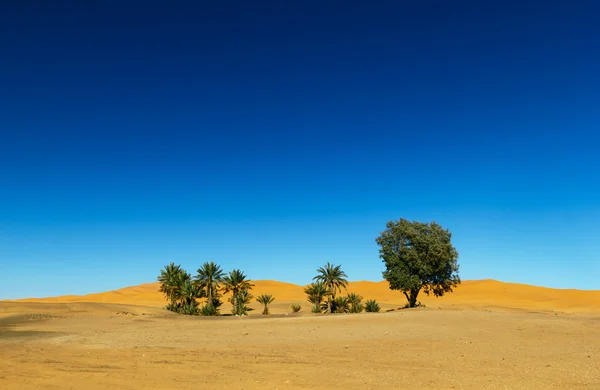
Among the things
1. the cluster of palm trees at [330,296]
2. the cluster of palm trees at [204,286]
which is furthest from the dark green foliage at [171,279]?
the cluster of palm trees at [330,296]

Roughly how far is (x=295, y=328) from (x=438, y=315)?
11278 millimetres

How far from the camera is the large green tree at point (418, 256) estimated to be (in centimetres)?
4775

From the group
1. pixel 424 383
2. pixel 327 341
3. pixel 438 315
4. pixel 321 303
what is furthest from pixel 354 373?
pixel 321 303

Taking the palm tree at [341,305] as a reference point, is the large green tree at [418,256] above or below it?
above

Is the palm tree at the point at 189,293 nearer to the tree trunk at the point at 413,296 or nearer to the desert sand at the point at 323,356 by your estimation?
the desert sand at the point at 323,356

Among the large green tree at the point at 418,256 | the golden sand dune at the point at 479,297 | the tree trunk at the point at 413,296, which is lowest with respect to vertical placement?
the golden sand dune at the point at 479,297

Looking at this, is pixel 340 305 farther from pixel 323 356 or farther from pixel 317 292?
pixel 323 356

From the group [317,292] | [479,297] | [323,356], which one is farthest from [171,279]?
[479,297]

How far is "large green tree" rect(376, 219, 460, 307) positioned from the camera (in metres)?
47.8

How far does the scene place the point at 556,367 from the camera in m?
13.9

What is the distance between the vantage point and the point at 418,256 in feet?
157

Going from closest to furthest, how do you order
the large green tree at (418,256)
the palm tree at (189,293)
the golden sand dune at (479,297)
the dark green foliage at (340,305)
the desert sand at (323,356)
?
1. the desert sand at (323,356)
2. the large green tree at (418,256)
3. the palm tree at (189,293)
4. the dark green foliage at (340,305)
5. the golden sand dune at (479,297)

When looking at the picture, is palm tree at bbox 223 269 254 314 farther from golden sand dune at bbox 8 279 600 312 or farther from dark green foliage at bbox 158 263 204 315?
golden sand dune at bbox 8 279 600 312

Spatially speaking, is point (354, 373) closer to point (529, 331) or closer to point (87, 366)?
point (87, 366)
